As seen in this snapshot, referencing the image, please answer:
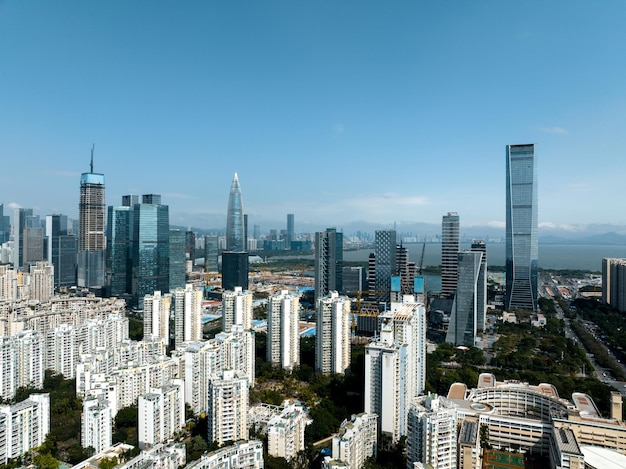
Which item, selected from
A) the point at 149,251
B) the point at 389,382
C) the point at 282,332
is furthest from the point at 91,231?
the point at 389,382

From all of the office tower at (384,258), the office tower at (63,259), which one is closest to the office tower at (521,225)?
the office tower at (384,258)

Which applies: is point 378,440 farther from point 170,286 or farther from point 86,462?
point 170,286

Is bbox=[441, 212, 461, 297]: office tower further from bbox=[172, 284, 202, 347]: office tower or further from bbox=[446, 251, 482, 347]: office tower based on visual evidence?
bbox=[172, 284, 202, 347]: office tower

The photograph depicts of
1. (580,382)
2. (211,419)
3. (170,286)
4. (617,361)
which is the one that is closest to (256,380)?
(211,419)

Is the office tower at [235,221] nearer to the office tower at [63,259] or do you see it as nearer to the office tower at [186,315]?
the office tower at [63,259]

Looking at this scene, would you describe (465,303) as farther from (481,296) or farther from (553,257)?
(553,257)
